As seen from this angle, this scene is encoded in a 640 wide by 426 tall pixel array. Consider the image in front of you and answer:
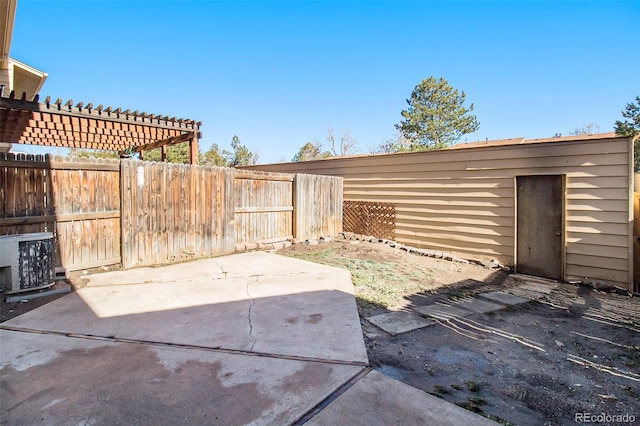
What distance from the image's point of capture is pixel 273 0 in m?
9.73

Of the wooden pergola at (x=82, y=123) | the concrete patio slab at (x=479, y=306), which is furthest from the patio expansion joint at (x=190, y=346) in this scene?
the wooden pergola at (x=82, y=123)

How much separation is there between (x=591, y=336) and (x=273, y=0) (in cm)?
1094

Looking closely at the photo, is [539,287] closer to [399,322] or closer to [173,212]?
[399,322]

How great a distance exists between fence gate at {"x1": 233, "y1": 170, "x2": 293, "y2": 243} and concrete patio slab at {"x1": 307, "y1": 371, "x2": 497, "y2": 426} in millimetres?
5597

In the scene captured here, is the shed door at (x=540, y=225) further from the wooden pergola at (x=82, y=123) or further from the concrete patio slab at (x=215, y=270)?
the wooden pergola at (x=82, y=123)

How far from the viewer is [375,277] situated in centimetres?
532

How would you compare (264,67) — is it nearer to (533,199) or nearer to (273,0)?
(273,0)

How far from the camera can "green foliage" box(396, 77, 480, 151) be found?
2223 centimetres

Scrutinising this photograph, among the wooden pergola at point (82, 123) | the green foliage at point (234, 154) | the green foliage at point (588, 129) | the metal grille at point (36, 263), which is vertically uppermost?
the green foliage at point (588, 129)

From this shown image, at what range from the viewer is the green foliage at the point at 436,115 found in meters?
22.2

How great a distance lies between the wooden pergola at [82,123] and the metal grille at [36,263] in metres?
2.32

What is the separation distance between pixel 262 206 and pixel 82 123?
383cm

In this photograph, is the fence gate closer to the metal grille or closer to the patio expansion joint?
the metal grille

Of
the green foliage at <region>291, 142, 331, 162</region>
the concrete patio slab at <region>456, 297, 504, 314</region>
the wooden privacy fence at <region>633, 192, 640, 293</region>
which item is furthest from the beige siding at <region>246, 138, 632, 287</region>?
the green foliage at <region>291, 142, 331, 162</region>
